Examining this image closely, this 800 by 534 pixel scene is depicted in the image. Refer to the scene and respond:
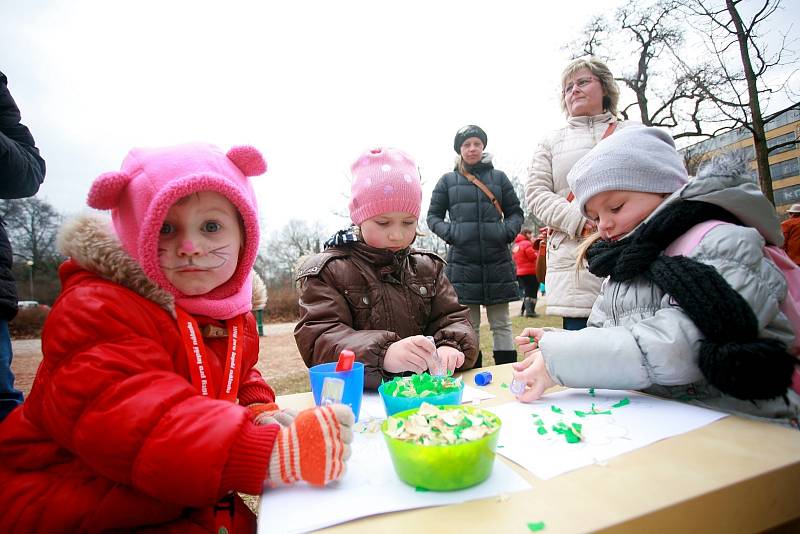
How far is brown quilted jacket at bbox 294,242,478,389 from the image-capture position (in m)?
1.54

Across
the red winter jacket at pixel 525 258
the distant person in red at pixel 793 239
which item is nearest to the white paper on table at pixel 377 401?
the distant person in red at pixel 793 239

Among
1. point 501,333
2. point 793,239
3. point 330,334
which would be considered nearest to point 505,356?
point 501,333

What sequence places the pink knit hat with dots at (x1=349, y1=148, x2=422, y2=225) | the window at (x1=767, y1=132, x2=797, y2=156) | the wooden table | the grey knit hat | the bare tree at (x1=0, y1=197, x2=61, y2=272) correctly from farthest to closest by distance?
1. the bare tree at (x1=0, y1=197, x2=61, y2=272)
2. the window at (x1=767, y1=132, x2=797, y2=156)
3. the pink knit hat with dots at (x1=349, y1=148, x2=422, y2=225)
4. the grey knit hat
5. the wooden table

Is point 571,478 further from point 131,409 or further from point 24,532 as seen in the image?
point 24,532

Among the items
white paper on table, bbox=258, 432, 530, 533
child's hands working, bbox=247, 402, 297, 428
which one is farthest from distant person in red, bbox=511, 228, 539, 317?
white paper on table, bbox=258, 432, 530, 533

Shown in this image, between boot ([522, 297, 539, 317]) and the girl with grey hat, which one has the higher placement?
the girl with grey hat

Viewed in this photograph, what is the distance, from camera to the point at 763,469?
72 centimetres

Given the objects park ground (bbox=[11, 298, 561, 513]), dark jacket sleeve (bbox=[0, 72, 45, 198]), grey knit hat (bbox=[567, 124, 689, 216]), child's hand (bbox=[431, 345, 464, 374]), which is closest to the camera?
grey knit hat (bbox=[567, 124, 689, 216])

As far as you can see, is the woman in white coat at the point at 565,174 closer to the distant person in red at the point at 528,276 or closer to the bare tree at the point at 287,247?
the distant person in red at the point at 528,276

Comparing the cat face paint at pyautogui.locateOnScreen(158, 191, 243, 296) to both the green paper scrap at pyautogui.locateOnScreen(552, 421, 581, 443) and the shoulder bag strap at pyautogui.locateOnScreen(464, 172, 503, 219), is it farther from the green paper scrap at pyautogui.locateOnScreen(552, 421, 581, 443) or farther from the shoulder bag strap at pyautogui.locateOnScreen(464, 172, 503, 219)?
the shoulder bag strap at pyautogui.locateOnScreen(464, 172, 503, 219)

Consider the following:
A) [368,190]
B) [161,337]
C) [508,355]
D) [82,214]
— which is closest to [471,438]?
[161,337]

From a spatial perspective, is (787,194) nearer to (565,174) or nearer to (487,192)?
(487,192)

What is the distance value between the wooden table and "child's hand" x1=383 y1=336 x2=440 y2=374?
20.4 inches

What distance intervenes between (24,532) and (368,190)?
1.37m
